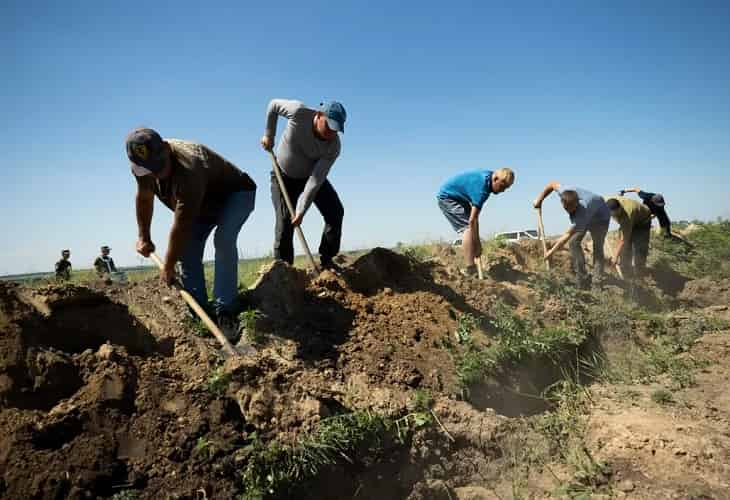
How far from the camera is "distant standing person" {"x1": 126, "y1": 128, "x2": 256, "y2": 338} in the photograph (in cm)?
271

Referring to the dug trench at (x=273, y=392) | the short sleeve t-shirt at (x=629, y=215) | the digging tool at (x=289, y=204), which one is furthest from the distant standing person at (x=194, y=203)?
the short sleeve t-shirt at (x=629, y=215)

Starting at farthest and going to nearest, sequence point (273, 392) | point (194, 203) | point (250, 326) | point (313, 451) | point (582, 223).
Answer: point (582, 223), point (250, 326), point (194, 203), point (273, 392), point (313, 451)

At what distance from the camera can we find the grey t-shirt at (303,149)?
378cm

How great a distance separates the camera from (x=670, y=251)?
8.23 metres

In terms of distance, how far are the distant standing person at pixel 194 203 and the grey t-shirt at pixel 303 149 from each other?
2.02 feet

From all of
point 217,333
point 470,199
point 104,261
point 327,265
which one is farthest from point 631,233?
point 104,261

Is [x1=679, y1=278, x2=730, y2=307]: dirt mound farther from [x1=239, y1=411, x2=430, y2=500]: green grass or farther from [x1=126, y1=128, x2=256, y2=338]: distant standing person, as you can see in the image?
[x1=126, y1=128, x2=256, y2=338]: distant standing person

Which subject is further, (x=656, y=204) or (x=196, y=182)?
(x=656, y=204)

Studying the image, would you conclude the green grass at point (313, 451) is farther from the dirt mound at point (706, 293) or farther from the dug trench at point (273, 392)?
the dirt mound at point (706, 293)

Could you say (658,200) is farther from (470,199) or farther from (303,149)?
(303,149)

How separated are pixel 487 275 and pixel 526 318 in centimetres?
142

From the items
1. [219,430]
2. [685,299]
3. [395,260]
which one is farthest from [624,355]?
[219,430]

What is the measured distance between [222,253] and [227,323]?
524 millimetres

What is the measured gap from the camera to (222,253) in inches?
123
